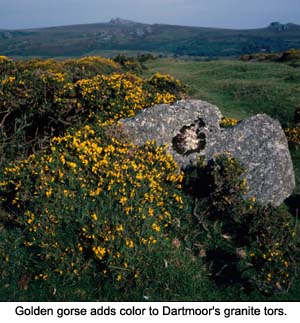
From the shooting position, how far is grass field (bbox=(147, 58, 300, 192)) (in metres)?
17.9

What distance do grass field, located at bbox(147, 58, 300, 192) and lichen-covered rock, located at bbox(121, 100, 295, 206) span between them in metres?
1.35

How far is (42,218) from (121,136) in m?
2.88

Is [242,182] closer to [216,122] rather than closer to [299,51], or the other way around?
[216,122]

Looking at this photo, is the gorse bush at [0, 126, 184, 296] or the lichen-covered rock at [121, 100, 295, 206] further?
the lichen-covered rock at [121, 100, 295, 206]

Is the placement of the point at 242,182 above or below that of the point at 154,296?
above

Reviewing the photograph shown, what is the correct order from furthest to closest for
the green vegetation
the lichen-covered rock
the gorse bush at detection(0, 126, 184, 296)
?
the lichen-covered rock → the gorse bush at detection(0, 126, 184, 296) → the green vegetation

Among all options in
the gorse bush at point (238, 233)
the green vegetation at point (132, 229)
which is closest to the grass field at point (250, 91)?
the gorse bush at point (238, 233)

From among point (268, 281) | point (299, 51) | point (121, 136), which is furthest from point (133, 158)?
point (299, 51)

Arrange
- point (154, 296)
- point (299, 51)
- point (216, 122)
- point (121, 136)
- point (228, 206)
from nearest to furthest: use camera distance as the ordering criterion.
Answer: point (154, 296) < point (228, 206) < point (121, 136) < point (216, 122) < point (299, 51)

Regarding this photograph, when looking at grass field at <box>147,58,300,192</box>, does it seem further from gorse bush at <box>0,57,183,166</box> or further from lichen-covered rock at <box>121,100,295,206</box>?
gorse bush at <box>0,57,183,166</box>

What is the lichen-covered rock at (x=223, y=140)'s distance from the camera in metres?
8.92

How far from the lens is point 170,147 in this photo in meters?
9.62

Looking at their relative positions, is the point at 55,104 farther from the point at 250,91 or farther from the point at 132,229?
the point at 250,91

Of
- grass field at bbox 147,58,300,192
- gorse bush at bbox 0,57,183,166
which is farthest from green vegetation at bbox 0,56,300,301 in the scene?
grass field at bbox 147,58,300,192
